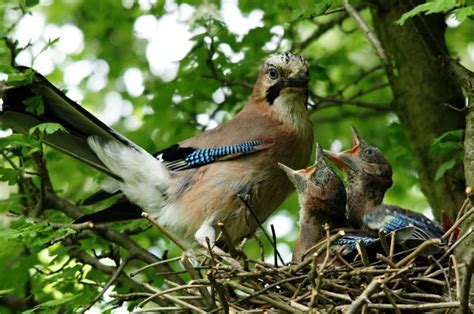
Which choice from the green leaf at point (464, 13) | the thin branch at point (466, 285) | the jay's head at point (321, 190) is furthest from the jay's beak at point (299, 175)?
the thin branch at point (466, 285)

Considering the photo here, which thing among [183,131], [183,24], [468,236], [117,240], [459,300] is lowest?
[459,300]

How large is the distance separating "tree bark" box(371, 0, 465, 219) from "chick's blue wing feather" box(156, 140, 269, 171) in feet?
3.44

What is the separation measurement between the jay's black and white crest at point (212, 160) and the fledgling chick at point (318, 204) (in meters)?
0.53

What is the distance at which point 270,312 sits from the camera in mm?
5273

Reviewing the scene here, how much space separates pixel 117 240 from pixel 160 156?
2.58 feet

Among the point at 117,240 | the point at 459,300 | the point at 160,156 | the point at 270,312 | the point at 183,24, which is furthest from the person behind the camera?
the point at 183,24

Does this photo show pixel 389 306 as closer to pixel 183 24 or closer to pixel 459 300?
pixel 459 300

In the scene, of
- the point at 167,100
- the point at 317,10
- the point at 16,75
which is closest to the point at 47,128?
the point at 16,75

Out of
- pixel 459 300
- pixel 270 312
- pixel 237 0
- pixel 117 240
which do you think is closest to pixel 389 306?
pixel 459 300

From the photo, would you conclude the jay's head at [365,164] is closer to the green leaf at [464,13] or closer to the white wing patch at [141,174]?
the white wing patch at [141,174]

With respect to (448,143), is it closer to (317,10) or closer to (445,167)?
(445,167)

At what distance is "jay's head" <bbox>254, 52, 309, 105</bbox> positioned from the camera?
697 centimetres

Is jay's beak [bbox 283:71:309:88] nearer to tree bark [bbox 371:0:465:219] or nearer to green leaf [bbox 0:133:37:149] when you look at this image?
tree bark [bbox 371:0:465:219]

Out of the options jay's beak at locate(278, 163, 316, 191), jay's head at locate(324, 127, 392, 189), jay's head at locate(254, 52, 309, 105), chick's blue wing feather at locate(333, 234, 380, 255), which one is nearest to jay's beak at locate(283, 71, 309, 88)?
jay's head at locate(254, 52, 309, 105)
